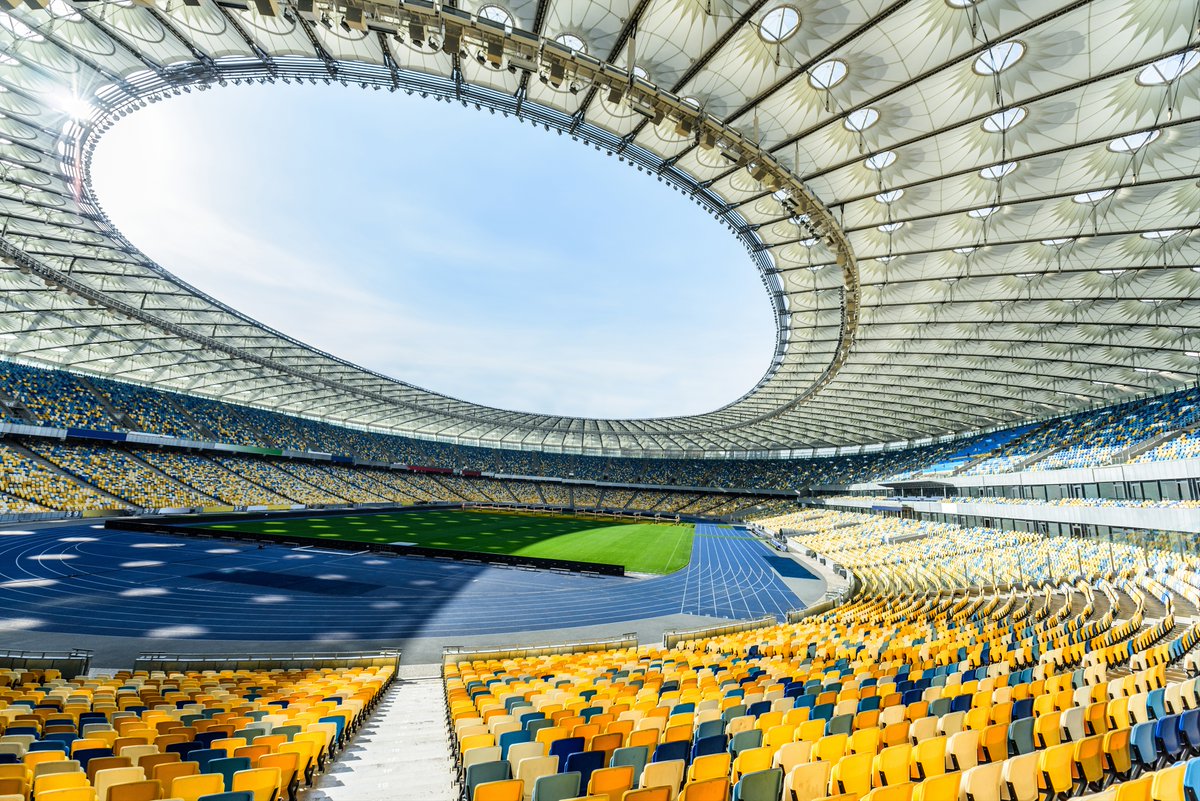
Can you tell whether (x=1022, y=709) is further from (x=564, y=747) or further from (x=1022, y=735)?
(x=564, y=747)

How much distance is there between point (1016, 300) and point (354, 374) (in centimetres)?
5489

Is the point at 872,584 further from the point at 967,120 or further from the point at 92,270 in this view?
the point at 92,270

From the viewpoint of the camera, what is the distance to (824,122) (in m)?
A: 16.6

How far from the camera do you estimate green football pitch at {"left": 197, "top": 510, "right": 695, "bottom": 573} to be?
39188 mm

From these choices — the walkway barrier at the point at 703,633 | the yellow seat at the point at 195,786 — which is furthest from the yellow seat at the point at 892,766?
the walkway barrier at the point at 703,633

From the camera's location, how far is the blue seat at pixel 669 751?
5316mm

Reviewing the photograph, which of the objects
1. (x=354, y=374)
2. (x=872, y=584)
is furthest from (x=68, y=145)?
(x=872, y=584)

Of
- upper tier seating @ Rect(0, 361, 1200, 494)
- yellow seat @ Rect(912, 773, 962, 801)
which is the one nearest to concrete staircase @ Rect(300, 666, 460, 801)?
yellow seat @ Rect(912, 773, 962, 801)

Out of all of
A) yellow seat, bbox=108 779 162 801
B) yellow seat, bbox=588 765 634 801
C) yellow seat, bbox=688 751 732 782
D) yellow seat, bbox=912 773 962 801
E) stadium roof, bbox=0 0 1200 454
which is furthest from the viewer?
stadium roof, bbox=0 0 1200 454

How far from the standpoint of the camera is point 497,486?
290 ft

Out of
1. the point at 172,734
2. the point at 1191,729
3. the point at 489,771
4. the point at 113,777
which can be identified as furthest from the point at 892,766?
the point at 172,734

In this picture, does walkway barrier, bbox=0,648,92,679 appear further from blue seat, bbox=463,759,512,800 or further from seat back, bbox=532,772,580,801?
seat back, bbox=532,772,580,801

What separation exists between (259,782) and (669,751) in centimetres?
386

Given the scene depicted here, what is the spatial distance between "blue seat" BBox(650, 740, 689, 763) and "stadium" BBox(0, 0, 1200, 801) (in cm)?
3
